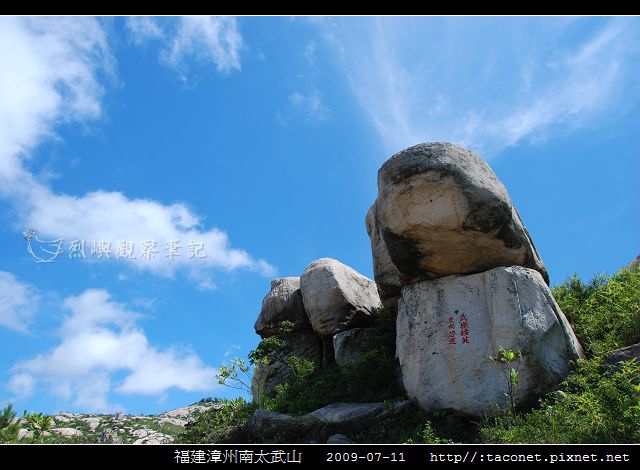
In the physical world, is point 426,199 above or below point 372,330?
above

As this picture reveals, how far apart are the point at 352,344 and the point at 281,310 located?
3.46 m

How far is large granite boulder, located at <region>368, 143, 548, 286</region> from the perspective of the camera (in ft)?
31.5

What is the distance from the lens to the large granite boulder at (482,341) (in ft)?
28.9

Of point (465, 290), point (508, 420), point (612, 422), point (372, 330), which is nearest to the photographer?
point (612, 422)

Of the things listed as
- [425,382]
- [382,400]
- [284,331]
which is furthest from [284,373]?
[425,382]

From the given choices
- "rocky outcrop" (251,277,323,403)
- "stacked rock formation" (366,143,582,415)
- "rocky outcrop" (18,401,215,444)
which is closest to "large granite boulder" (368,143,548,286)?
"stacked rock formation" (366,143,582,415)

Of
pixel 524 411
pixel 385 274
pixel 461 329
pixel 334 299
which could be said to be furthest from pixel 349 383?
pixel 524 411

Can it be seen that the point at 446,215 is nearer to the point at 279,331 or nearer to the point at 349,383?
the point at 349,383
